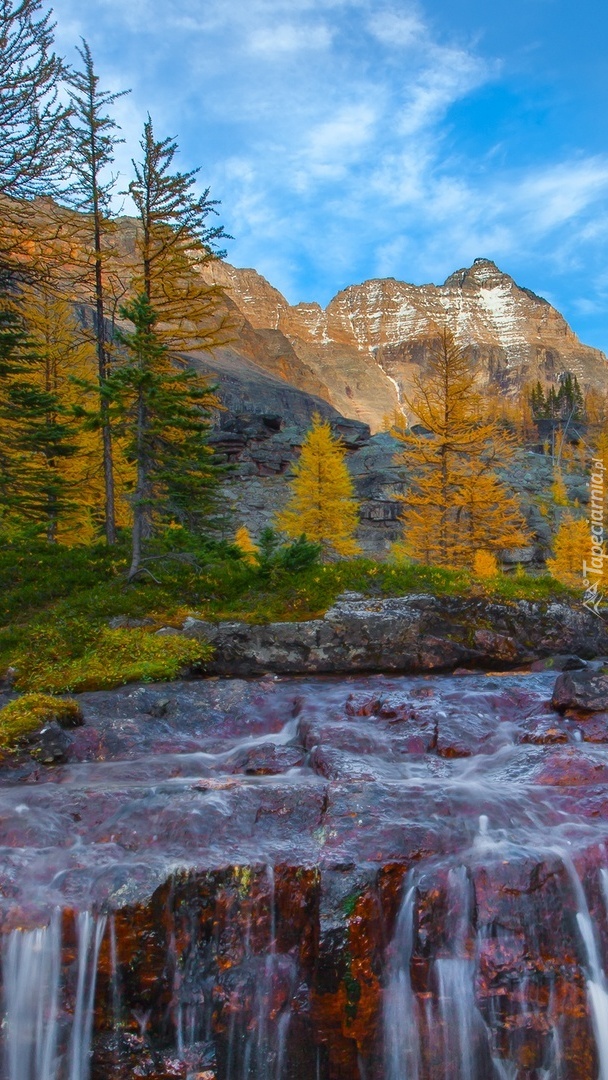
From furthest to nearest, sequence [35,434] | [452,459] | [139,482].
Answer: [452,459], [35,434], [139,482]

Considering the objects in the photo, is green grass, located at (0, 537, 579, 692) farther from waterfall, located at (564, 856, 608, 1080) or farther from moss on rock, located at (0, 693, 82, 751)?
waterfall, located at (564, 856, 608, 1080)

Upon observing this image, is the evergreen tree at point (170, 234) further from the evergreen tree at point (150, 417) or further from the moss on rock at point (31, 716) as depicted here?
the moss on rock at point (31, 716)

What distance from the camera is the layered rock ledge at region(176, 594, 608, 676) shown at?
450 inches

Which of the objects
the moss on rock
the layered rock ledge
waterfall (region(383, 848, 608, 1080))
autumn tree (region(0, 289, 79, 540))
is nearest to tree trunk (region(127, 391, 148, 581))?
autumn tree (region(0, 289, 79, 540))

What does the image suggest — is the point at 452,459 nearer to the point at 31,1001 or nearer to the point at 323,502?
the point at 323,502

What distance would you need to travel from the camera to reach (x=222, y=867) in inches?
204

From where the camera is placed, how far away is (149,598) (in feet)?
41.2

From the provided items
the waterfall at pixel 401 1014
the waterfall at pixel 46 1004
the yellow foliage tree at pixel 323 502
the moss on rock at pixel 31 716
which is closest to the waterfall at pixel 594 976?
the waterfall at pixel 401 1014

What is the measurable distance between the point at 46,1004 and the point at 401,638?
26.9 feet

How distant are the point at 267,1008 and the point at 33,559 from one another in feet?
40.8

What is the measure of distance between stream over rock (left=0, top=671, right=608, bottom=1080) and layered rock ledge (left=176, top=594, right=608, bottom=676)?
5.03 metres

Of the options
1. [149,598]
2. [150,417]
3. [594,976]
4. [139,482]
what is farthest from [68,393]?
[594,976]

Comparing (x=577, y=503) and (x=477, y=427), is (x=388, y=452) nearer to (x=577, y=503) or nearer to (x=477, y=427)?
(x=577, y=503)

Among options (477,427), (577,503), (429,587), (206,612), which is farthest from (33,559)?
(577,503)
